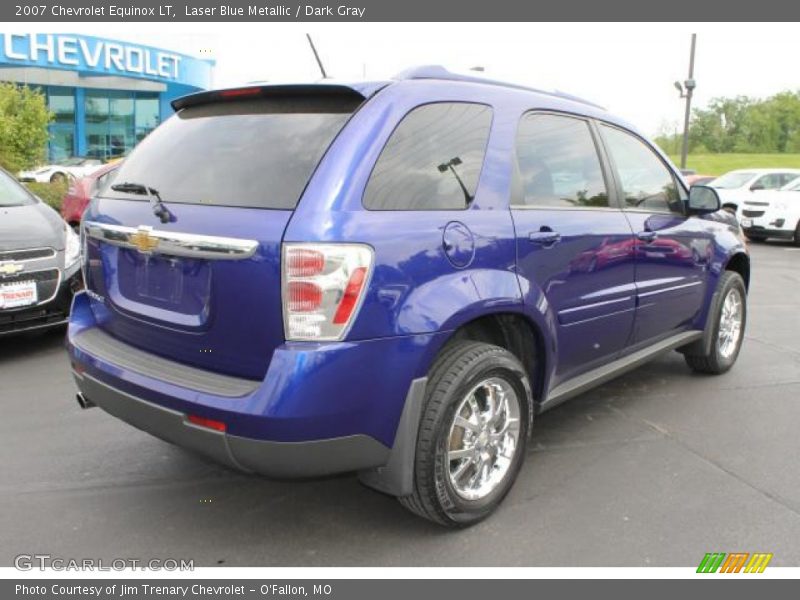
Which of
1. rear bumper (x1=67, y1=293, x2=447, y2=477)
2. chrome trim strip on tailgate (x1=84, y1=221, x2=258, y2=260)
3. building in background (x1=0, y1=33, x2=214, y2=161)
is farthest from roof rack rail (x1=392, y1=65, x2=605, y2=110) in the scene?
building in background (x1=0, y1=33, x2=214, y2=161)

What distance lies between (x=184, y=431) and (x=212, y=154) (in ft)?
Result: 3.63

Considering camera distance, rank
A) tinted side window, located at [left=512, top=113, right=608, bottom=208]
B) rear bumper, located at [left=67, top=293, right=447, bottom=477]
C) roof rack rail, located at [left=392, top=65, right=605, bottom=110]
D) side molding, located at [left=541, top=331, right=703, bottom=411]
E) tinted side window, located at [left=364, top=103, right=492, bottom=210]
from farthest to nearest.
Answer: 1. side molding, located at [left=541, top=331, right=703, bottom=411]
2. tinted side window, located at [left=512, top=113, right=608, bottom=208]
3. roof rack rail, located at [left=392, top=65, right=605, bottom=110]
4. tinted side window, located at [left=364, top=103, right=492, bottom=210]
5. rear bumper, located at [left=67, top=293, right=447, bottom=477]

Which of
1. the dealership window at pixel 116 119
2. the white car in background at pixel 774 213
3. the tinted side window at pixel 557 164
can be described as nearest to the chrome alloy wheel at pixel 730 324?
the tinted side window at pixel 557 164

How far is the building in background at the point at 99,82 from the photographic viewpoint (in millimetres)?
28984

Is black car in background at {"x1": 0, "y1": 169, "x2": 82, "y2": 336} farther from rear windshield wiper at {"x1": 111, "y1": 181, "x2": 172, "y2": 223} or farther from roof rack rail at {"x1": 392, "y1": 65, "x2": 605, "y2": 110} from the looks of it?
roof rack rail at {"x1": 392, "y1": 65, "x2": 605, "y2": 110}

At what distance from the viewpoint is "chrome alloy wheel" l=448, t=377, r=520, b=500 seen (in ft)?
9.19

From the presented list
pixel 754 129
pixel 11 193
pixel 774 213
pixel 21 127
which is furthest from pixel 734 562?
pixel 754 129

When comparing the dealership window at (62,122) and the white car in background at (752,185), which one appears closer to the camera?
the white car in background at (752,185)

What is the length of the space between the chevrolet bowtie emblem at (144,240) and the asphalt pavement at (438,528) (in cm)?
115

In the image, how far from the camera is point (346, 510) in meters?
3.04

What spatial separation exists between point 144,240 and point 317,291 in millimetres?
817

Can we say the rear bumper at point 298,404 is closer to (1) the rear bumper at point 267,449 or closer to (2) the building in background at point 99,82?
(1) the rear bumper at point 267,449

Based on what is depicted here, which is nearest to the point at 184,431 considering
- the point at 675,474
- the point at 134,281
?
the point at 134,281

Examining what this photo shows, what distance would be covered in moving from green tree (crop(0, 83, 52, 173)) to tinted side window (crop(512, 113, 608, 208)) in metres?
13.9
